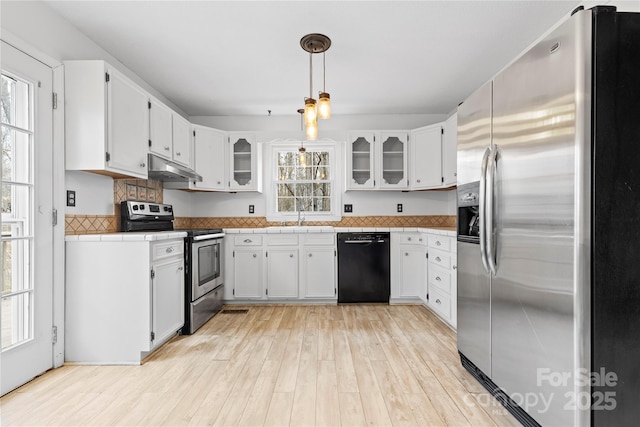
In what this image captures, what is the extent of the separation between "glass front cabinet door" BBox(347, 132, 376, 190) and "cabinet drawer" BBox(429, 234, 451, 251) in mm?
1125

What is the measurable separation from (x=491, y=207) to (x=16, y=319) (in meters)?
2.82

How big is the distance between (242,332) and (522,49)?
3.43 meters

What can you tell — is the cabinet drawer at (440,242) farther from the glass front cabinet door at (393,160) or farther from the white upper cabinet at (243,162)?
the white upper cabinet at (243,162)

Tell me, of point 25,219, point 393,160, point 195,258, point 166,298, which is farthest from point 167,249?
point 393,160

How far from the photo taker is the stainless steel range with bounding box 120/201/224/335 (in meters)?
3.14

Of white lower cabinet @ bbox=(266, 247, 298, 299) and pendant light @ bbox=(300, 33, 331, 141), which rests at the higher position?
pendant light @ bbox=(300, 33, 331, 141)

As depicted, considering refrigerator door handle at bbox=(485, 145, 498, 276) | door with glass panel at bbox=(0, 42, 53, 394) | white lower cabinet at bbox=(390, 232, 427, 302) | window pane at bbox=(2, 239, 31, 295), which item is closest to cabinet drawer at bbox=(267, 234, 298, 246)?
white lower cabinet at bbox=(390, 232, 427, 302)

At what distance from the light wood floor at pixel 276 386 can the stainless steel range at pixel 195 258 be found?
0.28 m

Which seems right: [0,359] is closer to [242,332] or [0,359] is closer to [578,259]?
[242,332]

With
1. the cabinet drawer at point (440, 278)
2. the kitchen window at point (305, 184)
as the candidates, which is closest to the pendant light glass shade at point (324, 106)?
the cabinet drawer at point (440, 278)

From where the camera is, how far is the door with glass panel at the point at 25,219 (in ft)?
6.74

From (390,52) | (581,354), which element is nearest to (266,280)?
(390,52)

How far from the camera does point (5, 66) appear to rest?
2.02 metres

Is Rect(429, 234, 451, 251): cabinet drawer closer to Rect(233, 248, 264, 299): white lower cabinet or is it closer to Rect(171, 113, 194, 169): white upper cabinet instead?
Rect(233, 248, 264, 299): white lower cabinet
